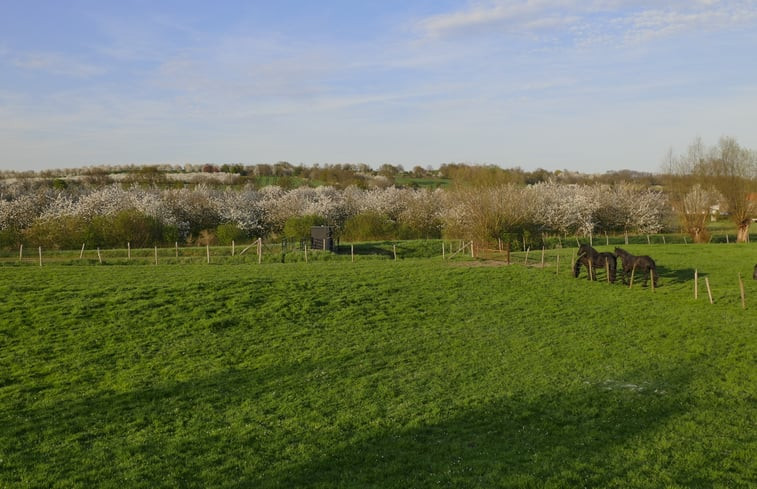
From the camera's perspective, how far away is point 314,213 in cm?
7719

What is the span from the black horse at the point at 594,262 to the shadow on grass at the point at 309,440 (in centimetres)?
1854

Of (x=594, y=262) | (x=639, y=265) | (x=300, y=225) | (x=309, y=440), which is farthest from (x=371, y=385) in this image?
(x=300, y=225)

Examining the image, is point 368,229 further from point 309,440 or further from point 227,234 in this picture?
point 309,440

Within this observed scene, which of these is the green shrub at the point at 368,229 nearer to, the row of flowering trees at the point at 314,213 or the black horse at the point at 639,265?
the row of flowering trees at the point at 314,213

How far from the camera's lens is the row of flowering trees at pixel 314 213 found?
6041 cm

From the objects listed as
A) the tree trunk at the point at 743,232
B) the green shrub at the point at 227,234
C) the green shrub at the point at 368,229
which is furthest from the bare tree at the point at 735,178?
the green shrub at the point at 227,234

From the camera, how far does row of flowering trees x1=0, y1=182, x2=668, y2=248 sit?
6041cm

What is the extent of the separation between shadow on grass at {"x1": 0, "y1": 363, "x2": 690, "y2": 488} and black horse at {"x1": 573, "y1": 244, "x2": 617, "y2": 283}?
18539mm

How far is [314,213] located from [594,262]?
156ft

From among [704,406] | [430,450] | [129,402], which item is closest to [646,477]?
[430,450]

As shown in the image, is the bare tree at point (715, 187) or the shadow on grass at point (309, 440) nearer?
the shadow on grass at point (309, 440)

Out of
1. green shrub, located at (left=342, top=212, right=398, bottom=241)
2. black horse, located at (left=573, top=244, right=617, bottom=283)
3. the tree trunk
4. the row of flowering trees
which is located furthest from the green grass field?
the tree trunk

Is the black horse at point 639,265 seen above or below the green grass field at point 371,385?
above

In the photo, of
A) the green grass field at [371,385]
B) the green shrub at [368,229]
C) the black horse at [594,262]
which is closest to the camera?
the green grass field at [371,385]
